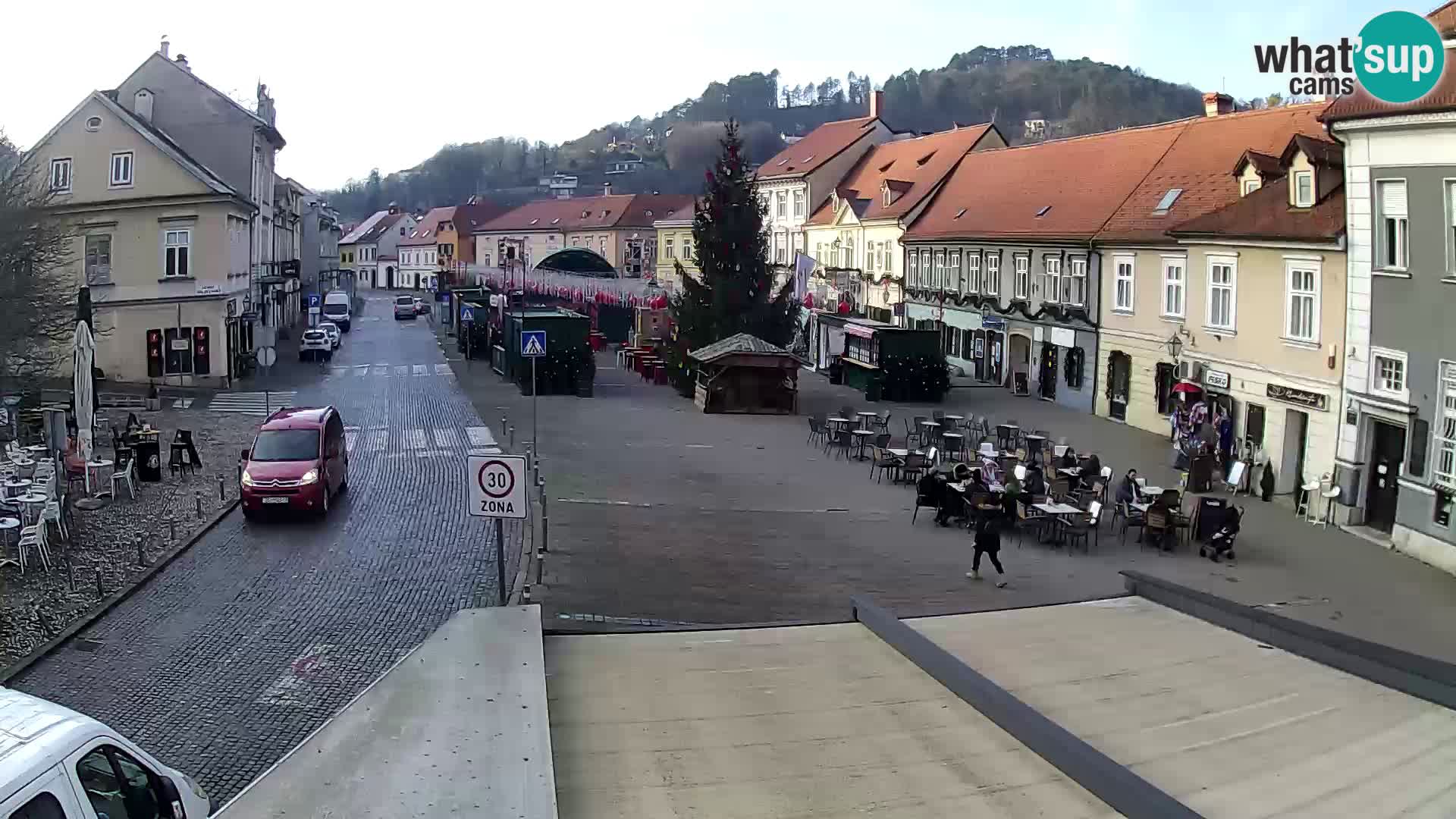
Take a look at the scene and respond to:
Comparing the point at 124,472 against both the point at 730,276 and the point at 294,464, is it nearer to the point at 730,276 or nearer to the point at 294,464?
the point at 294,464

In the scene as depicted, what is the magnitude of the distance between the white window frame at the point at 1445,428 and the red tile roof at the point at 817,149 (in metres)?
51.1

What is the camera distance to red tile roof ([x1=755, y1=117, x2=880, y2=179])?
71.8 metres

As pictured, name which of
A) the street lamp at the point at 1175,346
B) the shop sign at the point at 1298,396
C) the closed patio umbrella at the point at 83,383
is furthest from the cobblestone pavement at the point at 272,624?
the street lamp at the point at 1175,346

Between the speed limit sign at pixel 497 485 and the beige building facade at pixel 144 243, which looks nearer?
the speed limit sign at pixel 497 485

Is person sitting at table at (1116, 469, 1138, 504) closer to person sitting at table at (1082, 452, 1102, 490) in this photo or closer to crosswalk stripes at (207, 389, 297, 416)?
person sitting at table at (1082, 452, 1102, 490)

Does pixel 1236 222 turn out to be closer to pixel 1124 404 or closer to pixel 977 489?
pixel 1124 404

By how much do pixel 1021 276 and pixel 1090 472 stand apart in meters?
20.7

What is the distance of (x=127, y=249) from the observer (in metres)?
42.6

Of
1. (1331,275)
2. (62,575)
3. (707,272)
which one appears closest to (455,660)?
(62,575)

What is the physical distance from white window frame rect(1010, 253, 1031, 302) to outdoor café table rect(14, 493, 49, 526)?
32192 mm

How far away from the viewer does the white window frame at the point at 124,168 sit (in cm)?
4225

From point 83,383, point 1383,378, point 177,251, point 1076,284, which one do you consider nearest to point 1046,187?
point 1076,284

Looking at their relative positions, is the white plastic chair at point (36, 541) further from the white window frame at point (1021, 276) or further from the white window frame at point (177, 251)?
the white window frame at point (1021, 276)

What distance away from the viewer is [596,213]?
368 ft
